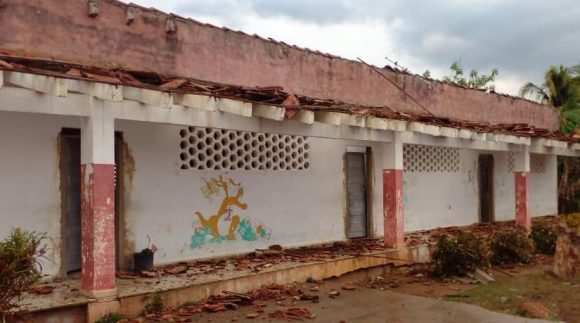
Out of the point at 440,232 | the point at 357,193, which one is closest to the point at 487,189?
the point at 440,232

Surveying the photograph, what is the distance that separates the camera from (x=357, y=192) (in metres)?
11.1

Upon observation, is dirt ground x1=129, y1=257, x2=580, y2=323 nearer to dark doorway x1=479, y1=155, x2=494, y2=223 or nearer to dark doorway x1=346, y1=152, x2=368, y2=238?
dark doorway x1=346, y1=152, x2=368, y2=238

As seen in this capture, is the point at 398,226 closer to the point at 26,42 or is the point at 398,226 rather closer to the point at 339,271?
the point at 339,271

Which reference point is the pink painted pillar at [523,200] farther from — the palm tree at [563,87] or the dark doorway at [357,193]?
the palm tree at [563,87]

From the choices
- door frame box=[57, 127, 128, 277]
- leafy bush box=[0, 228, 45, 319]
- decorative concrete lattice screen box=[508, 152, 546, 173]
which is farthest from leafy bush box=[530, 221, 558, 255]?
leafy bush box=[0, 228, 45, 319]

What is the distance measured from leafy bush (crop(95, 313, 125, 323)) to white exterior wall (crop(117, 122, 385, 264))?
1.73 m

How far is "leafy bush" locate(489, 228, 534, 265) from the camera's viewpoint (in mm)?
10078

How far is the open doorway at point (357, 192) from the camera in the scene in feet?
35.7

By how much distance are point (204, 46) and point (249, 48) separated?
1030 mm

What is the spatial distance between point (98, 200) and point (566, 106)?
2011cm

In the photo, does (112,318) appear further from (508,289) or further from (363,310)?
(508,289)

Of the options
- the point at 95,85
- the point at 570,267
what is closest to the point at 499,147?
the point at 570,267

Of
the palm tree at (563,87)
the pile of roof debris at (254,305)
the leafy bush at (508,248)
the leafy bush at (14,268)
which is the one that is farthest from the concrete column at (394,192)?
the palm tree at (563,87)

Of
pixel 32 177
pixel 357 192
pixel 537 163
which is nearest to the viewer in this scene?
pixel 32 177
